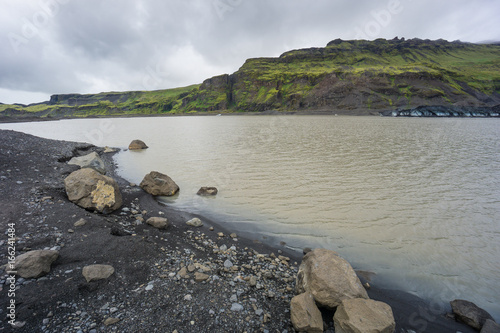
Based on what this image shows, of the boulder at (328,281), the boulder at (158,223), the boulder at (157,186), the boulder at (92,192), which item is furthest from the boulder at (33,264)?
the boulder at (157,186)

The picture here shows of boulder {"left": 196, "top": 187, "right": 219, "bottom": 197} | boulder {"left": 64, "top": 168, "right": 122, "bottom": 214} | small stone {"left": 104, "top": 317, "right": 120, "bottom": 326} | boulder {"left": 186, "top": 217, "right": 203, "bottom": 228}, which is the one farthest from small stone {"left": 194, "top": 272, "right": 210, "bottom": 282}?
boulder {"left": 196, "top": 187, "right": 219, "bottom": 197}

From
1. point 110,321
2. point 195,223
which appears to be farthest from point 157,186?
point 110,321

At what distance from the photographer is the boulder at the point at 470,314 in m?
5.16

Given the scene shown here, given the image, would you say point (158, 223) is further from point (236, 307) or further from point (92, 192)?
point (236, 307)

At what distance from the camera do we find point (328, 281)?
5164 millimetres

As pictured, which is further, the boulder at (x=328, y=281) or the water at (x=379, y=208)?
the water at (x=379, y=208)

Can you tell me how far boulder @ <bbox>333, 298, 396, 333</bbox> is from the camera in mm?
4148

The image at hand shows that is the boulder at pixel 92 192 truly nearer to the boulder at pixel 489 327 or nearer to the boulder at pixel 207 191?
the boulder at pixel 207 191

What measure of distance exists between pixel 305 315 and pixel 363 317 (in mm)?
1168

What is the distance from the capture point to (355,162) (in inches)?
800

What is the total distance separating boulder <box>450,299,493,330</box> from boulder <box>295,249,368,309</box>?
101 inches

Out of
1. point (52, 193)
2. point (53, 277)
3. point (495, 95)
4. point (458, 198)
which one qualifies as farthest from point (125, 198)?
point (495, 95)

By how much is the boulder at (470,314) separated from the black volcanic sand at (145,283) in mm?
193

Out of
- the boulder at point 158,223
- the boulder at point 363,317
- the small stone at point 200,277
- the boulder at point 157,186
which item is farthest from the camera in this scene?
the boulder at point 157,186
